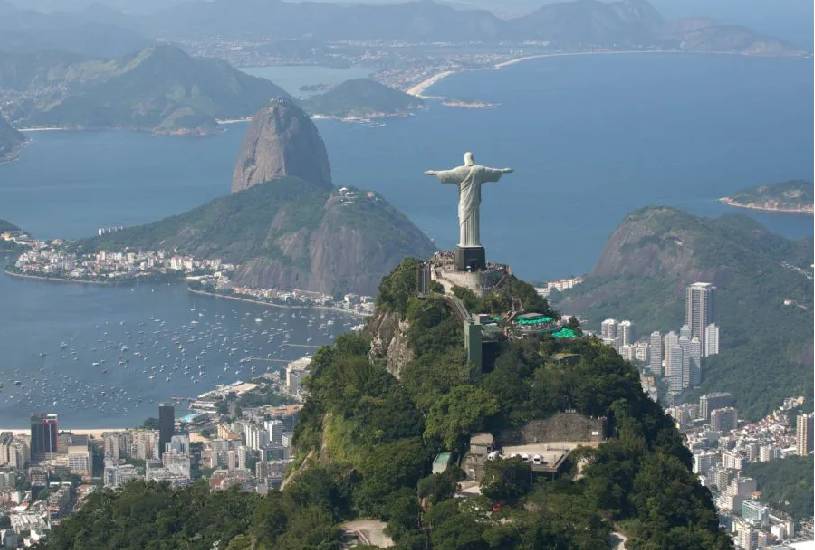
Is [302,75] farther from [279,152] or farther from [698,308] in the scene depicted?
[698,308]

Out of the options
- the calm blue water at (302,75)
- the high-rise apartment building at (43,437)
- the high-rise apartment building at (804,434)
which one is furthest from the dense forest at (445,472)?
the calm blue water at (302,75)

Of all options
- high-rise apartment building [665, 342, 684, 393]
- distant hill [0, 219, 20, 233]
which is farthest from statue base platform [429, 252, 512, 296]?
Result: distant hill [0, 219, 20, 233]

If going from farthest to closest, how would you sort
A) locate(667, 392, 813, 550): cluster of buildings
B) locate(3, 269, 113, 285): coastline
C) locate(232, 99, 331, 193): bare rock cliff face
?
locate(232, 99, 331, 193): bare rock cliff face → locate(3, 269, 113, 285): coastline → locate(667, 392, 813, 550): cluster of buildings

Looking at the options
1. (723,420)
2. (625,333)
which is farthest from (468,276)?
(625,333)

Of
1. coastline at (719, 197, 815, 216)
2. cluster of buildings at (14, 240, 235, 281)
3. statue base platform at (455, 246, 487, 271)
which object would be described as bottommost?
statue base platform at (455, 246, 487, 271)

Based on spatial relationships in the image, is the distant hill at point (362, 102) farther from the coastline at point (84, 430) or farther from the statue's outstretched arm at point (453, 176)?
the statue's outstretched arm at point (453, 176)

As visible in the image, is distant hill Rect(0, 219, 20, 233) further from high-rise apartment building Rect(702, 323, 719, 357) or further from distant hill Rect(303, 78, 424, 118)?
distant hill Rect(303, 78, 424, 118)
